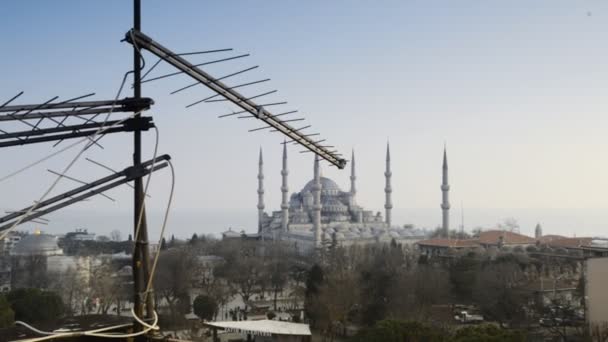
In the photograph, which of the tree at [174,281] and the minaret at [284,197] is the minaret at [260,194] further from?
the tree at [174,281]

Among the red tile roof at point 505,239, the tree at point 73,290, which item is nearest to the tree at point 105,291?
the tree at point 73,290

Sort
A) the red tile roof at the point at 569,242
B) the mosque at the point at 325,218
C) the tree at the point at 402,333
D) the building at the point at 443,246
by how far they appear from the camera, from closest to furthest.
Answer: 1. the tree at the point at 402,333
2. the red tile roof at the point at 569,242
3. the building at the point at 443,246
4. the mosque at the point at 325,218

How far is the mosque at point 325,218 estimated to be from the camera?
38.0m

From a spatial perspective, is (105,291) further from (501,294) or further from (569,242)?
(569,242)

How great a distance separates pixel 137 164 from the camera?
2.32m

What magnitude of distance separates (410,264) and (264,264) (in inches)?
257

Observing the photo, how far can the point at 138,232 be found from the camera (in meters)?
2.30

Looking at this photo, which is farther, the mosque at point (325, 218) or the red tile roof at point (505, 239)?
the mosque at point (325, 218)

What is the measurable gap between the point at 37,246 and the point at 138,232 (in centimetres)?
2974

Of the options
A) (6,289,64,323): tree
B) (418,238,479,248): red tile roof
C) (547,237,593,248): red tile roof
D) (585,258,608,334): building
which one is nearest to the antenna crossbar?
(585,258,608,334): building

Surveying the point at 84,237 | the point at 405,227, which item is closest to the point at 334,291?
the point at 405,227

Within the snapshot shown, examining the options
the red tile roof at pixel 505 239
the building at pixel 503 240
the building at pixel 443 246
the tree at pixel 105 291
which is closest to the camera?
the tree at pixel 105 291

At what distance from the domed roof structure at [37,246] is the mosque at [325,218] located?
49.5ft

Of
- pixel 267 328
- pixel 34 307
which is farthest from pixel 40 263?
pixel 267 328
